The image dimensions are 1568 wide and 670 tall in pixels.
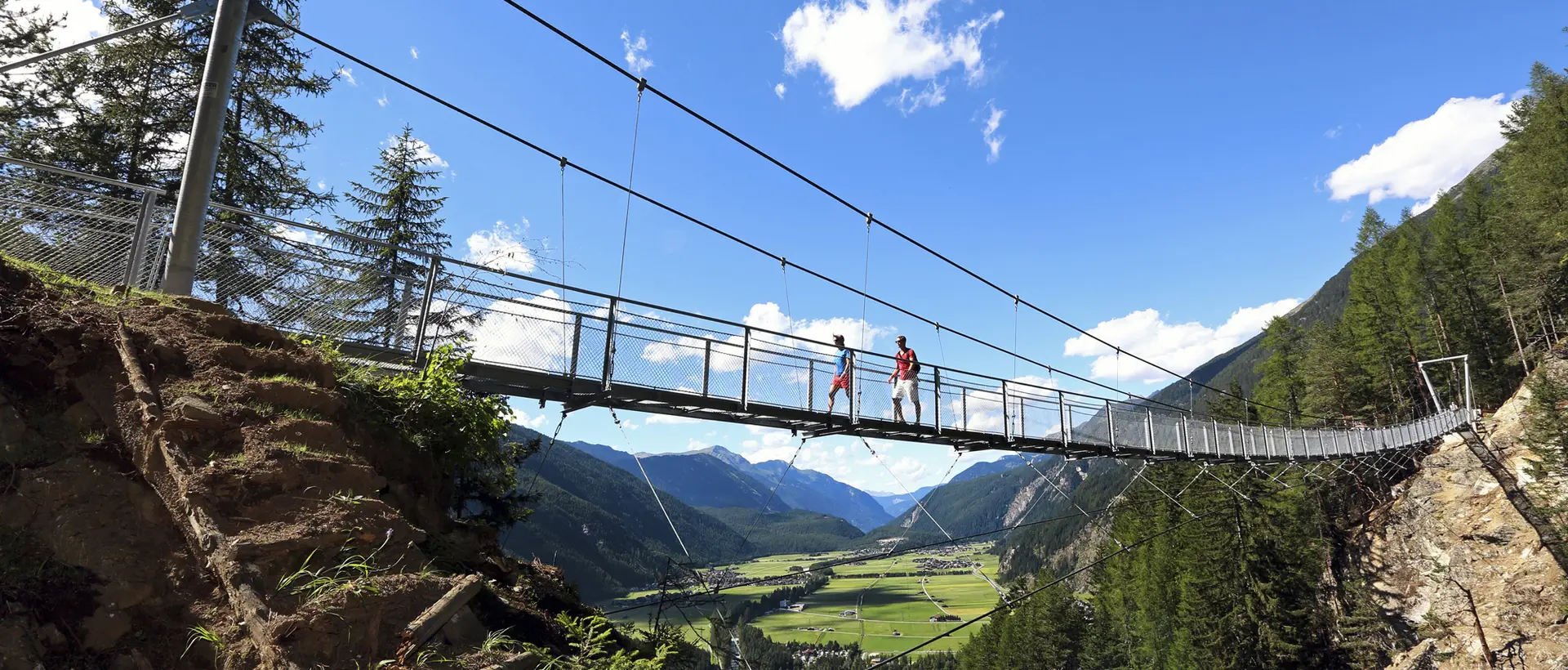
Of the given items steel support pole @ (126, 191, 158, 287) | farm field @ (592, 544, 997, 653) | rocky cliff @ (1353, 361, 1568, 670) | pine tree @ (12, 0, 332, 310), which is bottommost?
farm field @ (592, 544, 997, 653)

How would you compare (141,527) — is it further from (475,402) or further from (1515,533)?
(1515,533)

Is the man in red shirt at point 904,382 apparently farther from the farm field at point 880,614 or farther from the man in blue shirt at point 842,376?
the farm field at point 880,614

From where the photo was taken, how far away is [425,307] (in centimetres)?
759

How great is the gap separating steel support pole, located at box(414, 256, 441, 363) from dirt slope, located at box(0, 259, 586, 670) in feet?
8.31

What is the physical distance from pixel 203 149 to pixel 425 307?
2.28 metres

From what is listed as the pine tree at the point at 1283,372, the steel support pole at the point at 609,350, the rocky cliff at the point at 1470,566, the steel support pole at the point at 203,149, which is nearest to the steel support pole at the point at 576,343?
the steel support pole at the point at 609,350

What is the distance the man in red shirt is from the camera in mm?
12609

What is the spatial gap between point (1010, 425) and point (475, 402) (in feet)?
36.8

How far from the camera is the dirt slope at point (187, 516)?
329 cm

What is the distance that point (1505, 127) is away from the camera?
165 ft

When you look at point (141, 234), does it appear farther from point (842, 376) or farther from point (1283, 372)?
point (1283, 372)

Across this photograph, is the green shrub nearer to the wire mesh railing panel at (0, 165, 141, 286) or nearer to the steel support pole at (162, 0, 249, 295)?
the steel support pole at (162, 0, 249, 295)

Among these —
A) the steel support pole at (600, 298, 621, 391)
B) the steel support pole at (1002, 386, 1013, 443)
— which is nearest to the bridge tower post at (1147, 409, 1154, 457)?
the steel support pole at (1002, 386, 1013, 443)

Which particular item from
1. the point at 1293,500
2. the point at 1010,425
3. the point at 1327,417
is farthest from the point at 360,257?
the point at 1327,417
